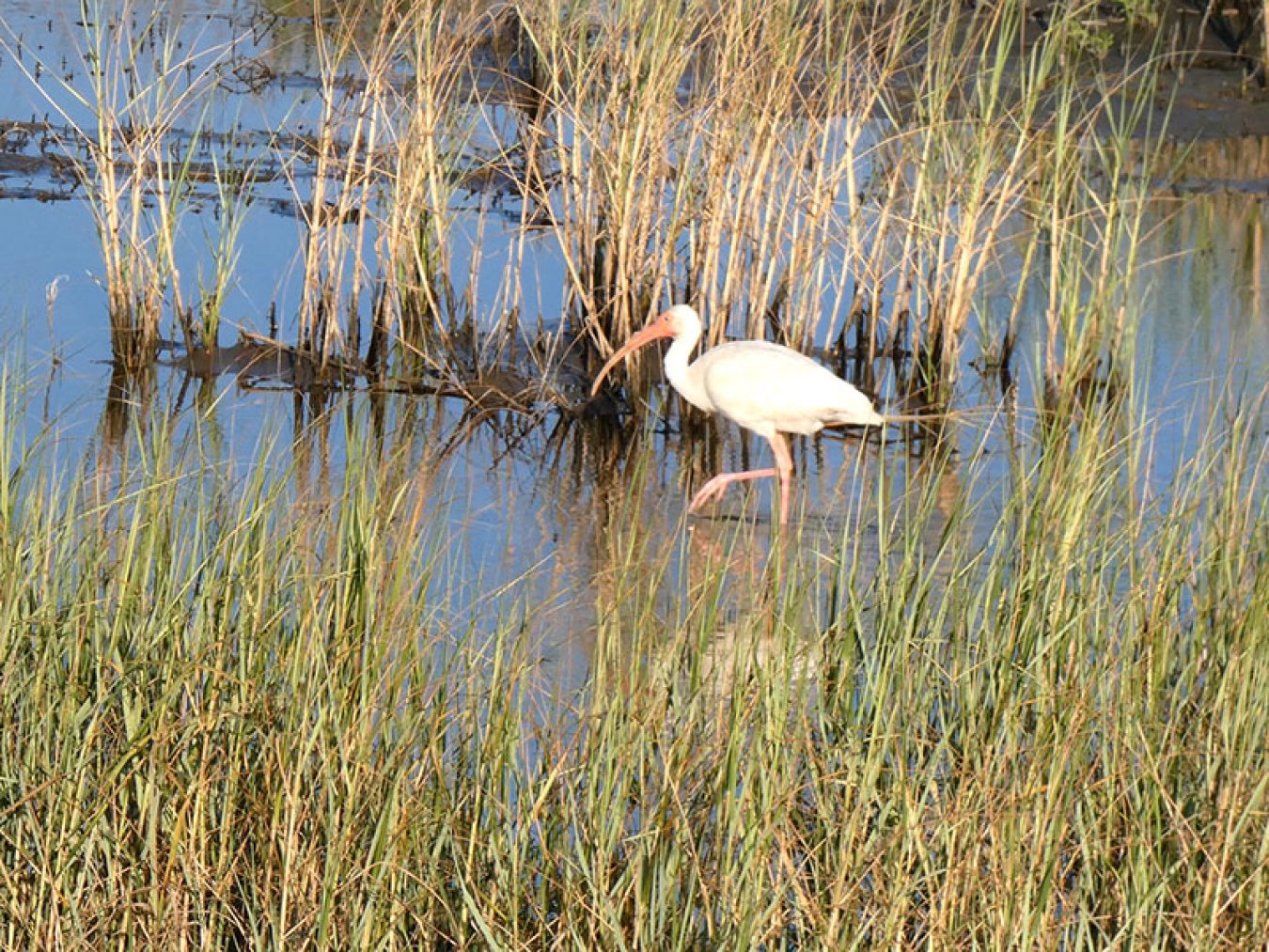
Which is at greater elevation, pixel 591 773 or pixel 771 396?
pixel 771 396

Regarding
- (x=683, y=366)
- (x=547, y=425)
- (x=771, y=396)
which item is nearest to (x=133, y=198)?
(x=547, y=425)

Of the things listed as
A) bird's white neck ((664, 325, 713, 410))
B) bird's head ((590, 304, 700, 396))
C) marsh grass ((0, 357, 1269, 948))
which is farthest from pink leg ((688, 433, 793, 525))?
marsh grass ((0, 357, 1269, 948))

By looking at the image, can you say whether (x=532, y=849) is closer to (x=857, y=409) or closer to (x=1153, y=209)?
(x=857, y=409)

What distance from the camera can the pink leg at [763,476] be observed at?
20.3ft

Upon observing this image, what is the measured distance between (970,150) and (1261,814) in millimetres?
4517

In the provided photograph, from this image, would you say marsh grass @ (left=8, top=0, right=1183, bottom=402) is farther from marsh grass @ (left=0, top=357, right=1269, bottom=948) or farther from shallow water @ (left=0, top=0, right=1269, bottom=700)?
marsh grass @ (left=0, top=357, right=1269, bottom=948)

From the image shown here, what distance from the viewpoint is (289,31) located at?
51.0 ft

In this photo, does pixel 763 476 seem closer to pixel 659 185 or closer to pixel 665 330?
pixel 665 330

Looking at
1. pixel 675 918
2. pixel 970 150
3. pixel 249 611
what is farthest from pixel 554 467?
pixel 675 918

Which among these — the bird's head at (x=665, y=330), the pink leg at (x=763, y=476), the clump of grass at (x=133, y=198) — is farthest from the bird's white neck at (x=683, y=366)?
the clump of grass at (x=133, y=198)

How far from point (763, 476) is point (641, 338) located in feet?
2.46

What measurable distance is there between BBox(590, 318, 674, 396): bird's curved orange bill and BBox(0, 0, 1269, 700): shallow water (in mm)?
274

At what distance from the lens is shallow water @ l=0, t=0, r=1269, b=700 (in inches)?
199

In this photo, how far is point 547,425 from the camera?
7.20 m
